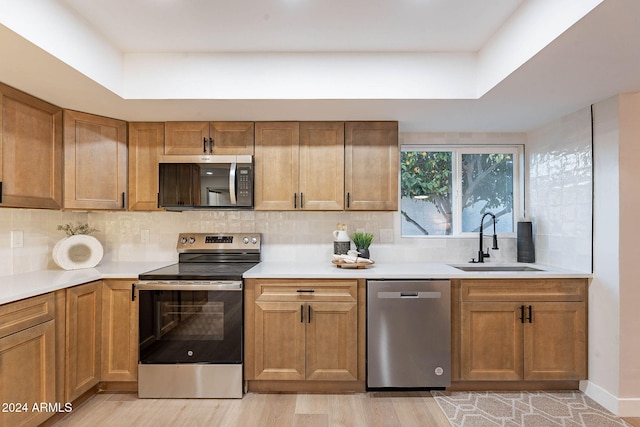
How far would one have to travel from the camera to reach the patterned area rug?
218 centimetres

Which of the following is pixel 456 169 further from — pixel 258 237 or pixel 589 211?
pixel 258 237

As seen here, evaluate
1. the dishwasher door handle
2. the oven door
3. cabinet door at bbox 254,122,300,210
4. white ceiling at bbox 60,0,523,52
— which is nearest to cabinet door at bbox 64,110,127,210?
white ceiling at bbox 60,0,523,52

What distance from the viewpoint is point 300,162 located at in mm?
2828

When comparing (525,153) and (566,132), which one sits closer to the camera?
(566,132)

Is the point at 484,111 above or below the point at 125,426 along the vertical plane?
above

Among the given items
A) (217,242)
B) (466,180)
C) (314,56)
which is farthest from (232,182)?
(466,180)

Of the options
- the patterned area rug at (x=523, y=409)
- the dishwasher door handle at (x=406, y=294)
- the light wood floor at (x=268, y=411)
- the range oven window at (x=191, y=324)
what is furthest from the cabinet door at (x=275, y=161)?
the patterned area rug at (x=523, y=409)

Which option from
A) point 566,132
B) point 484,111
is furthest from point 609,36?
point 566,132

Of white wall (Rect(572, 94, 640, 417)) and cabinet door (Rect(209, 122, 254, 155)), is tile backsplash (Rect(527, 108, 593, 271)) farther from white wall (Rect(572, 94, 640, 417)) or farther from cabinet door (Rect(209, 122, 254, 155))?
cabinet door (Rect(209, 122, 254, 155))

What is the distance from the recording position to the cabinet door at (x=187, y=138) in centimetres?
281

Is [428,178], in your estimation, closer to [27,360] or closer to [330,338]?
[330,338]

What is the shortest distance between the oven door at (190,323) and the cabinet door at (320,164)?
34.7 inches

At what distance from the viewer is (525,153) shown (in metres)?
3.26

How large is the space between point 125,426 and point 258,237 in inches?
62.3
